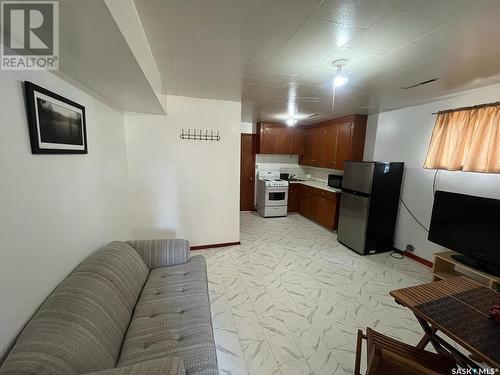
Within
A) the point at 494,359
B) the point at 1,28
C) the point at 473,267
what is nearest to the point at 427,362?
Answer: the point at 494,359

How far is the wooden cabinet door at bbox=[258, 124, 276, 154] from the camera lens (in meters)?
5.29

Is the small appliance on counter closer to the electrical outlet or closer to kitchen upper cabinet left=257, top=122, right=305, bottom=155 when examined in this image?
kitchen upper cabinet left=257, top=122, right=305, bottom=155

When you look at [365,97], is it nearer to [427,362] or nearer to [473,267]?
[473,267]

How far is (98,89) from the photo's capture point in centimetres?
187

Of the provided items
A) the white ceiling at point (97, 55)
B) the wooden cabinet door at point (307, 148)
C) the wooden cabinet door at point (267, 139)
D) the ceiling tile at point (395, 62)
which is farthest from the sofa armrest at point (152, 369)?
the wooden cabinet door at point (307, 148)

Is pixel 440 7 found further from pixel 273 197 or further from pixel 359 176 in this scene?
pixel 273 197

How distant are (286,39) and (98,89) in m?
1.65

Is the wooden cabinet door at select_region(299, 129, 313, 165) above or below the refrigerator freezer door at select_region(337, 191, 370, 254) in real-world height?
above

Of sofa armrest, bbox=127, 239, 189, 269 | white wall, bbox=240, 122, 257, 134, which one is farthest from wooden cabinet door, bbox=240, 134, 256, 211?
sofa armrest, bbox=127, 239, 189, 269

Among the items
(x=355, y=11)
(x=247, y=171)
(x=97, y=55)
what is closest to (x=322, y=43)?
(x=355, y=11)

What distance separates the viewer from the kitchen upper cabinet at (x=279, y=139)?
5.31 metres

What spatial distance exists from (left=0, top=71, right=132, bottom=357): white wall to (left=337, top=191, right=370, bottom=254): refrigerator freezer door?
3443mm

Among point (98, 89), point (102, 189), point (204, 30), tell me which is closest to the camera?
point (204, 30)

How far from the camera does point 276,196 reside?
17.3 feet
